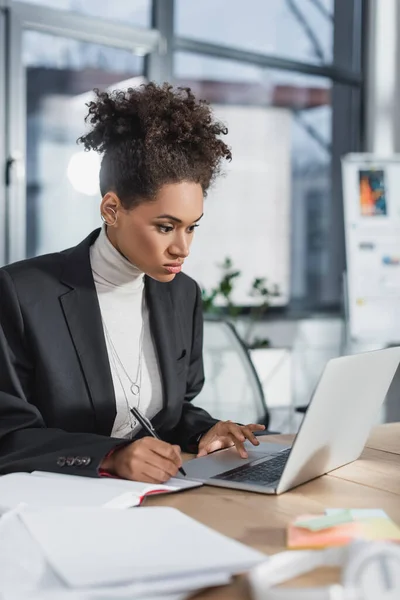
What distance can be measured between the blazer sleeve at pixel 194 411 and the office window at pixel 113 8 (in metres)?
2.30

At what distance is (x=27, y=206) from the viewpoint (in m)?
3.71

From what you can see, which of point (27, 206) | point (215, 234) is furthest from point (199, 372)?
point (215, 234)

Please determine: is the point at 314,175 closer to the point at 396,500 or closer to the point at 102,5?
the point at 102,5

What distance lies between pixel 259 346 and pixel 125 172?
2635 mm

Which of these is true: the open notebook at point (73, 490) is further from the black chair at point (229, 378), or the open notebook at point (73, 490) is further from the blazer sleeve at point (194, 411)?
the black chair at point (229, 378)

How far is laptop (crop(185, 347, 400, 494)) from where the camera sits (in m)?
1.22

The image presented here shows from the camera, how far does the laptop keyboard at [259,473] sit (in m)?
1.33

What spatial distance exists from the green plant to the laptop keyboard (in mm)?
2519

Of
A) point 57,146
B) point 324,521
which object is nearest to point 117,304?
point 324,521

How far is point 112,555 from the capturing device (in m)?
0.86

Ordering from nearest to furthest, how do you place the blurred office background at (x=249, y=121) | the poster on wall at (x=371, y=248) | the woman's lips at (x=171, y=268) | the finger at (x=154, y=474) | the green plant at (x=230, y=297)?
the finger at (x=154, y=474)
the woman's lips at (x=171, y=268)
the blurred office background at (x=249, y=121)
the green plant at (x=230, y=297)
the poster on wall at (x=371, y=248)

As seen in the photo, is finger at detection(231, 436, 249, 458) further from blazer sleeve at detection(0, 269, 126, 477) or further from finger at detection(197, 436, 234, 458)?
blazer sleeve at detection(0, 269, 126, 477)

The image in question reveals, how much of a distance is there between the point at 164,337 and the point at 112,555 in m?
0.99

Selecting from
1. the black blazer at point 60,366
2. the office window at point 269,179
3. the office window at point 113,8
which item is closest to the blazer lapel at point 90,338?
the black blazer at point 60,366
